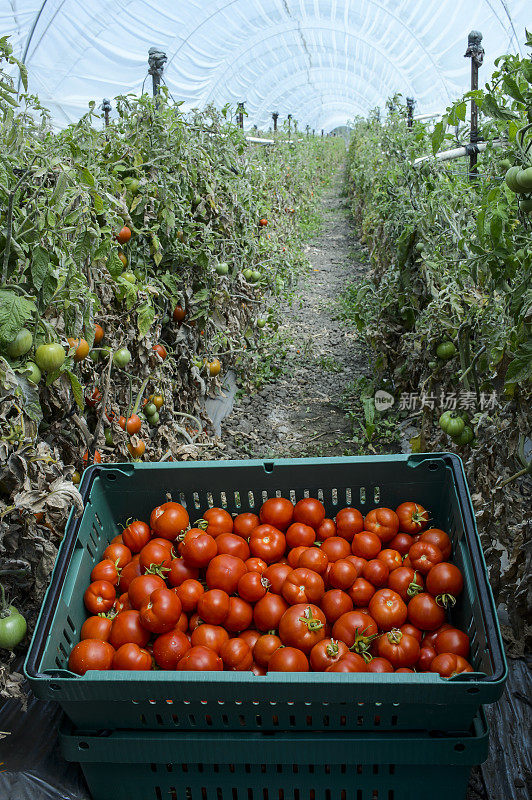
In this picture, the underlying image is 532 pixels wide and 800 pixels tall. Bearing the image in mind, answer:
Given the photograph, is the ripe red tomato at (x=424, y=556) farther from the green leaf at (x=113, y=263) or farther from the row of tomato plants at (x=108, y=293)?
the green leaf at (x=113, y=263)

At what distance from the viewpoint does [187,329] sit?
124 inches

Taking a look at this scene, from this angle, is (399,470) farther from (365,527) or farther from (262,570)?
(262,570)

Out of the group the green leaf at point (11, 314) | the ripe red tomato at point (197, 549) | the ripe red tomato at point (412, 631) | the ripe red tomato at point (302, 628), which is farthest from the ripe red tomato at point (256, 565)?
the green leaf at point (11, 314)

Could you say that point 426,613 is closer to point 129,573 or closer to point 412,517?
point 412,517

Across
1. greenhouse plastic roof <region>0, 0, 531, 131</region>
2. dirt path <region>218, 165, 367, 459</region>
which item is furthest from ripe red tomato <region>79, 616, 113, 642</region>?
greenhouse plastic roof <region>0, 0, 531, 131</region>

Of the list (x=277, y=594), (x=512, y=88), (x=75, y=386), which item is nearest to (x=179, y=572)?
(x=277, y=594)

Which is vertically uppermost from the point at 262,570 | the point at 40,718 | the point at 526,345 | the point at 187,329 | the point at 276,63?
the point at 276,63

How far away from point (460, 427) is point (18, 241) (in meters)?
1.57

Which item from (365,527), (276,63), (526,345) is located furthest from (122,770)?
Result: (276,63)

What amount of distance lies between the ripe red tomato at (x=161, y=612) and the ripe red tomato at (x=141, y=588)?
0.06 m

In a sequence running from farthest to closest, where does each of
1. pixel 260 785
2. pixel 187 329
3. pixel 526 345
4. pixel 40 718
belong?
pixel 187 329
pixel 40 718
pixel 526 345
pixel 260 785

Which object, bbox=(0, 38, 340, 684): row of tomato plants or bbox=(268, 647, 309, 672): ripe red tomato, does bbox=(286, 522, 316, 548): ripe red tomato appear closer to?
bbox=(268, 647, 309, 672): ripe red tomato

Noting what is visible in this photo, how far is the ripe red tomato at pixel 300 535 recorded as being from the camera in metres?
1.87

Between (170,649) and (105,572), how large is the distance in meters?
0.33
